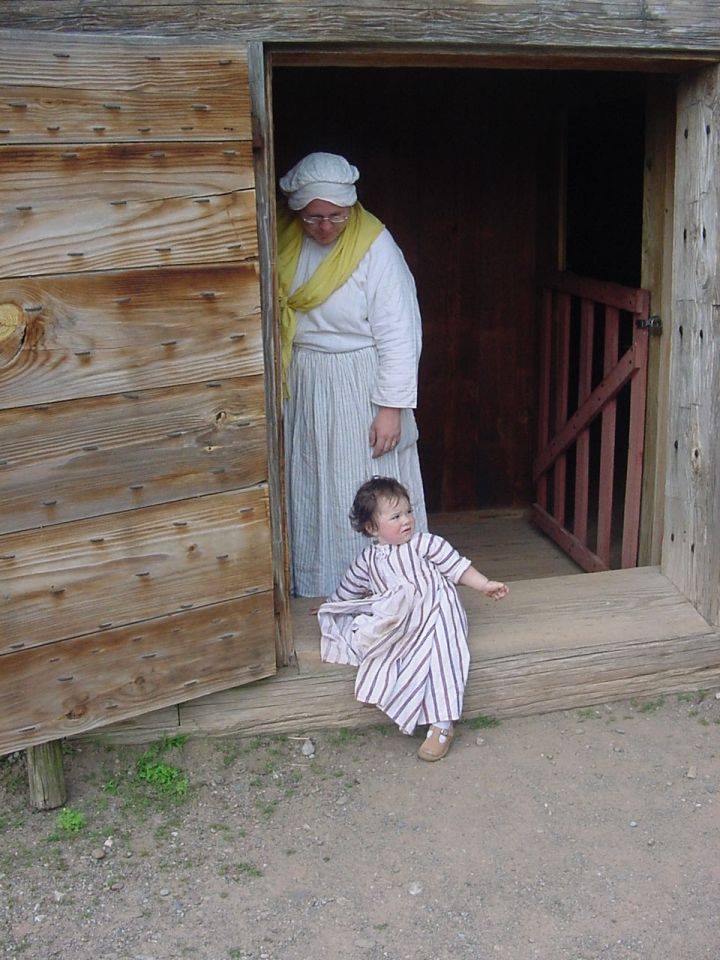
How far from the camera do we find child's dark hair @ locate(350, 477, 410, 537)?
3.64m

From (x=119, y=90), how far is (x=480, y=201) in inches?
127

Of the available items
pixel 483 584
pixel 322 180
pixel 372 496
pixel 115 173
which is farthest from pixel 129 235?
pixel 483 584

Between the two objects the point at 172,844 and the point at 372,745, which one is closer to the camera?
the point at 172,844

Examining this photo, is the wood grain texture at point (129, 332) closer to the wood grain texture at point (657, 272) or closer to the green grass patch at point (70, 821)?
the green grass patch at point (70, 821)

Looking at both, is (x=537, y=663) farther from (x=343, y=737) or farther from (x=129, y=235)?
(x=129, y=235)

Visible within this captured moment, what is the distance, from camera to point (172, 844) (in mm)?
3285

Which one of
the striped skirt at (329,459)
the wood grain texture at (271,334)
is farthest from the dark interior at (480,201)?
the wood grain texture at (271,334)

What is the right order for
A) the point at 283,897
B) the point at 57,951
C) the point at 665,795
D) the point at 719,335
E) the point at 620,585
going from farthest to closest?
the point at 620,585, the point at 719,335, the point at 665,795, the point at 283,897, the point at 57,951

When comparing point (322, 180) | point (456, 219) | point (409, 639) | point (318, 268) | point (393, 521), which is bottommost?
point (409, 639)

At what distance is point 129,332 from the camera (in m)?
3.07

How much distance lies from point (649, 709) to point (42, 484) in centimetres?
228

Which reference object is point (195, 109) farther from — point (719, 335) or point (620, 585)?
point (620, 585)

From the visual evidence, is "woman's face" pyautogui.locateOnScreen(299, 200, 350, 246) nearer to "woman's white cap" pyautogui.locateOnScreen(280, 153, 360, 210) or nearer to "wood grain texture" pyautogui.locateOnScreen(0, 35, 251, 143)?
"woman's white cap" pyautogui.locateOnScreen(280, 153, 360, 210)

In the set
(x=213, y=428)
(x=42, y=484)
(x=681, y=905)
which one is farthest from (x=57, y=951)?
(x=681, y=905)
